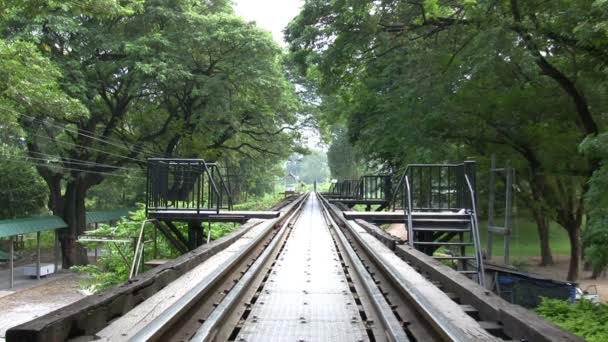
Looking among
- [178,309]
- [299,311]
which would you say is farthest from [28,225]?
[178,309]

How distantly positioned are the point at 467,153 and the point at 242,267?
14273 mm

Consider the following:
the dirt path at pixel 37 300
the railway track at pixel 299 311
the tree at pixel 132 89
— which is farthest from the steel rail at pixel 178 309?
the dirt path at pixel 37 300

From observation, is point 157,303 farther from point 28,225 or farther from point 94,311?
point 28,225

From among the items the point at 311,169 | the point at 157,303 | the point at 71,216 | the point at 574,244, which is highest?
the point at 311,169

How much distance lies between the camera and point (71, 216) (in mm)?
27922

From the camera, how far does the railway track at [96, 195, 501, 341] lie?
3.24 m

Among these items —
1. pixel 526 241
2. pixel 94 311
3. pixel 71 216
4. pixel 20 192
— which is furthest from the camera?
pixel 526 241

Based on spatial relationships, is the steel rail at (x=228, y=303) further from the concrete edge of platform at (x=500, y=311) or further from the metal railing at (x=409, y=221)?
the metal railing at (x=409, y=221)

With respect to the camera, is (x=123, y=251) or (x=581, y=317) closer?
(x=581, y=317)

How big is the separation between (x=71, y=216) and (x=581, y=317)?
2618cm

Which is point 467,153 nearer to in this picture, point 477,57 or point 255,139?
point 477,57

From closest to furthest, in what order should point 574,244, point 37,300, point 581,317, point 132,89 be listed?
point 581,317 < point 574,244 < point 132,89 < point 37,300

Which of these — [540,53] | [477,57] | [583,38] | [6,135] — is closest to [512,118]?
[540,53]

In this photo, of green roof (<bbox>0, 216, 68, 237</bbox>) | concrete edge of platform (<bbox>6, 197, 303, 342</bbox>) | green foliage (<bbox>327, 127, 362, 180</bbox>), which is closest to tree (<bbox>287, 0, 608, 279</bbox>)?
concrete edge of platform (<bbox>6, 197, 303, 342</bbox>)
